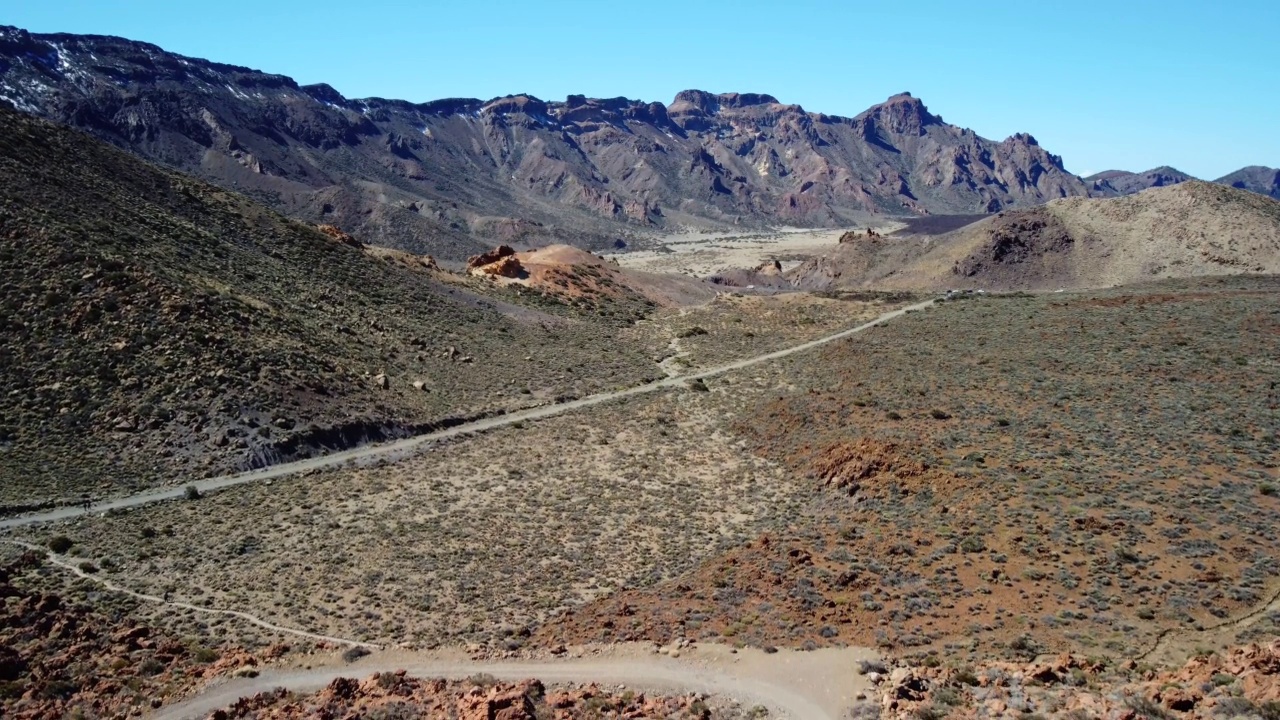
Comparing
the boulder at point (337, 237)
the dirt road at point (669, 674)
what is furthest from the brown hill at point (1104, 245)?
the dirt road at point (669, 674)

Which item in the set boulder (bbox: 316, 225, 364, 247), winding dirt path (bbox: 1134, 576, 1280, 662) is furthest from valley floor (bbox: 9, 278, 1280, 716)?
boulder (bbox: 316, 225, 364, 247)

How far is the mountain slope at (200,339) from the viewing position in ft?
108

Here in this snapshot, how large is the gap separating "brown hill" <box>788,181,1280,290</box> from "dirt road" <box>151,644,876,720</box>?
267 ft

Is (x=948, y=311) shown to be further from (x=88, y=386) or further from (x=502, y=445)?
(x=88, y=386)

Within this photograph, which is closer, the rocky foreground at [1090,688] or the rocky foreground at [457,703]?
the rocky foreground at [1090,688]

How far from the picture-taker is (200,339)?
3875 centimetres

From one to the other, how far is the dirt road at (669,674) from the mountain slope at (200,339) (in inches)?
630

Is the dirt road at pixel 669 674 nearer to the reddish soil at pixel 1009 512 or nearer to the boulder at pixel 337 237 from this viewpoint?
the reddish soil at pixel 1009 512

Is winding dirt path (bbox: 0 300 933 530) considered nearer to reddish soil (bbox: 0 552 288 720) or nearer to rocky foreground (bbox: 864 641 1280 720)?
reddish soil (bbox: 0 552 288 720)

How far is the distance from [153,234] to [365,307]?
12353 mm

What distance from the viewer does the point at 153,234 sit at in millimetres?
47812

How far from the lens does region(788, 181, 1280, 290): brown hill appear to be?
85000 millimetres

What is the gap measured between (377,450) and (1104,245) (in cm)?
8548

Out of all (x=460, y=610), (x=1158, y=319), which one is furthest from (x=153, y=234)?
(x=1158, y=319)
